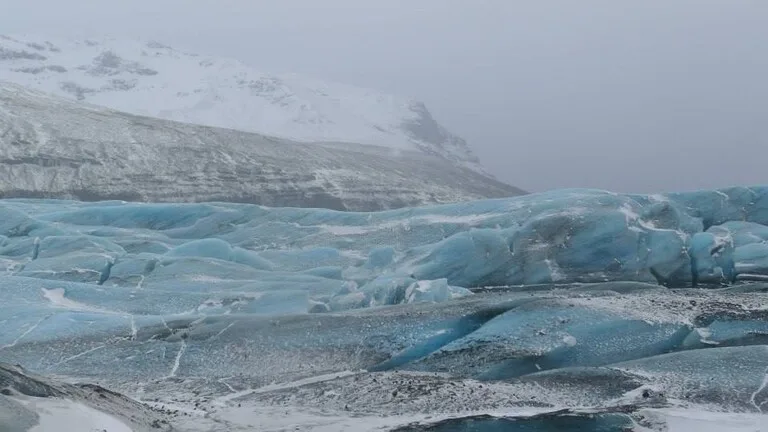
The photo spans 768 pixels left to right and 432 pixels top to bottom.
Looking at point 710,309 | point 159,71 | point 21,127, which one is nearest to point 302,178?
point 21,127

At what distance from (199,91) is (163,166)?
238 feet

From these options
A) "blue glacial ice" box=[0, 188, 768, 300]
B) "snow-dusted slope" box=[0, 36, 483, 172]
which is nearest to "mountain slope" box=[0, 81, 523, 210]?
"blue glacial ice" box=[0, 188, 768, 300]

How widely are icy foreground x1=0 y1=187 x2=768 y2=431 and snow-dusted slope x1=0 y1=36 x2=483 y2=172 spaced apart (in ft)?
290

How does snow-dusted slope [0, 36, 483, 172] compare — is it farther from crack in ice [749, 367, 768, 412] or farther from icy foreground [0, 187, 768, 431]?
crack in ice [749, 367, 768, 412]

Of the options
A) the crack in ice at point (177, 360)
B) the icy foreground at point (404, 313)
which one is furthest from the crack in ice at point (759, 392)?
the crack in ice at point (177, 360)

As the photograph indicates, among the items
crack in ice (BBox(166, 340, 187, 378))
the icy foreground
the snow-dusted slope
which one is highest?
the snow-dusted slope

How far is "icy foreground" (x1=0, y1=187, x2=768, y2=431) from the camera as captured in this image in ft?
45.4

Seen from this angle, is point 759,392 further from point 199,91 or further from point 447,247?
point 199,91

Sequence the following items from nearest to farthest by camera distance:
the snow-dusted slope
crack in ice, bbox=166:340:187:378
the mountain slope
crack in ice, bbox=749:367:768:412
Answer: crack in ice, bbox=749:367:768:412 < crack in ice, bbox=166:340:187:378 < the mountain slope < the snow-dusted slope

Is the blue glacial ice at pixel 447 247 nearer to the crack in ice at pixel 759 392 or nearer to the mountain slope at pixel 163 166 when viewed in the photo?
the crack in ice at pixel 759 392

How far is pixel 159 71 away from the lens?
13762 cm

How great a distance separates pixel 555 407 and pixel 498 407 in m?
0.86

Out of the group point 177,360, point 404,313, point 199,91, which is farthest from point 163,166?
point 199,91

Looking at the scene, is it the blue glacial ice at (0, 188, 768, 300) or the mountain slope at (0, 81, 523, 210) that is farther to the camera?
the mountain slope at (0, 81, 523, 210)
